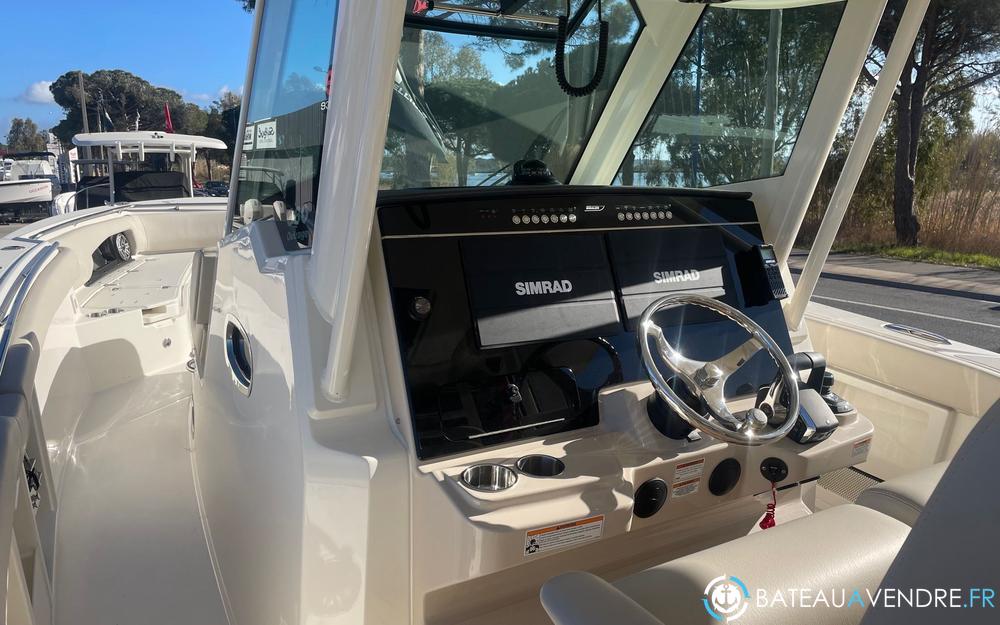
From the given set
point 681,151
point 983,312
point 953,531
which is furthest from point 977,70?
point 953,531

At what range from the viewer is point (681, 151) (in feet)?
8.11

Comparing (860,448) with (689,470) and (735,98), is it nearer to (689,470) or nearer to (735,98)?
(689,470)

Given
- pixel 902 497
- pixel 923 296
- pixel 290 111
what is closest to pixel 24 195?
pixel 290 111

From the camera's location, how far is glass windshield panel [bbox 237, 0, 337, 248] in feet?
4.53

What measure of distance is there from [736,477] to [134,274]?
14.3 feet

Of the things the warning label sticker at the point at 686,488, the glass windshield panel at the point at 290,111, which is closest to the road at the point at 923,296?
the warning label sticker at the point at 686,488

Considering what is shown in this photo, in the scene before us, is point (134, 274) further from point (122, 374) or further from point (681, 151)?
point (681, 151)

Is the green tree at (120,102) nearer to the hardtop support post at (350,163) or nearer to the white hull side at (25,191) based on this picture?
the white hull side at (25,191)

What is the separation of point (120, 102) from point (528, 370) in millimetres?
43355

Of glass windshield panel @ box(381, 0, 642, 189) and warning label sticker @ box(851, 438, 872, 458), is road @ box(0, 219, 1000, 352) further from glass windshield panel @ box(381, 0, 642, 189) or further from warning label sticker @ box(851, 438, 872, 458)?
warning label sticker @ box(851, 438, 872, 458)

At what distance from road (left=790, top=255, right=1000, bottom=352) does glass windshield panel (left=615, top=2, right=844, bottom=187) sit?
12.0 ft

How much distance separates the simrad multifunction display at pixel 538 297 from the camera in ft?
4.77

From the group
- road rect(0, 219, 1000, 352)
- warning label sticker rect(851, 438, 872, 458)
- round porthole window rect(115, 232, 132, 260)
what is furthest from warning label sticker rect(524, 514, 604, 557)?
road rect(0, 219, 1000, 352)

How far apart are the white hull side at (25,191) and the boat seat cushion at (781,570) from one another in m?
19.1
